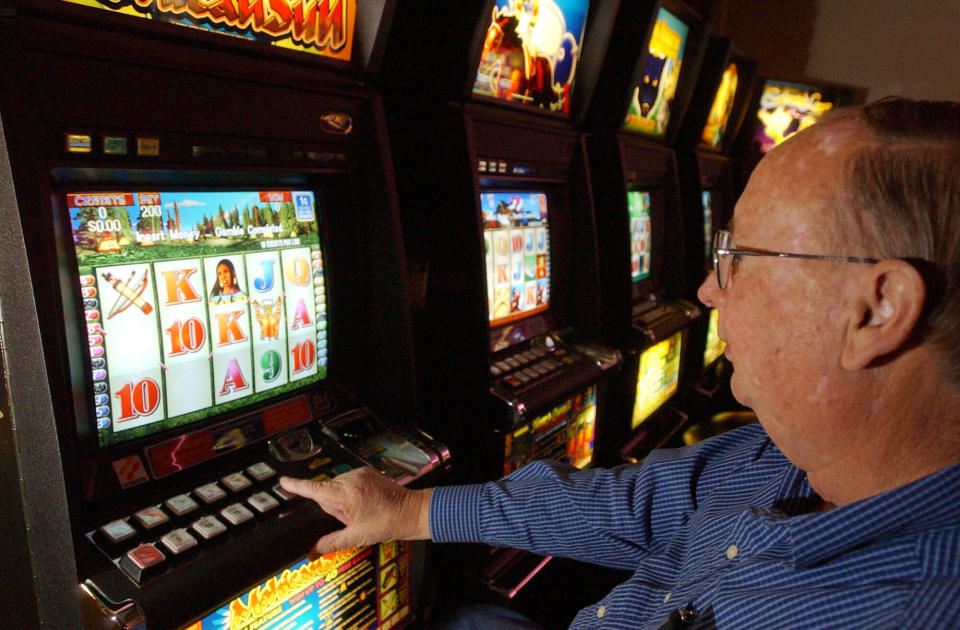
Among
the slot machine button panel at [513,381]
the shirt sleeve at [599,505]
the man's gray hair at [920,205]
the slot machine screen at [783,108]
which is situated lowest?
the shirt sleeve at [599,505]

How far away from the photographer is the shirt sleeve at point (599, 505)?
4.64ft

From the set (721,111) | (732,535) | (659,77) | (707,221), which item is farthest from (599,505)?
(721,111)

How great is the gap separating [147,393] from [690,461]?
1.12 meters

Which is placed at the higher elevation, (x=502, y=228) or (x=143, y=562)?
(x=502, y=228)

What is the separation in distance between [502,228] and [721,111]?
264 centimetres

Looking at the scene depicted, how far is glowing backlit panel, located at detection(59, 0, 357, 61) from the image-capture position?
3.70ft

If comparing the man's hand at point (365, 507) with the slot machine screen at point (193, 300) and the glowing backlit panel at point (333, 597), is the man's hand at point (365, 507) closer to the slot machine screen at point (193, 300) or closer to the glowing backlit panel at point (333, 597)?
the glowing backlit panel at point (333, 597)

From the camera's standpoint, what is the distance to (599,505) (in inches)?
57.4

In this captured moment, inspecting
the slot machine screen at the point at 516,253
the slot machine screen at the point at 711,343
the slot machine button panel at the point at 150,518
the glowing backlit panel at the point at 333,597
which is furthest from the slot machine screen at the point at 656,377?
the slot machine button panel at the point at 150,518

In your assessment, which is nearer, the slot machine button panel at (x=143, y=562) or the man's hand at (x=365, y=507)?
the slot machine button panel at (x=143, y=562)

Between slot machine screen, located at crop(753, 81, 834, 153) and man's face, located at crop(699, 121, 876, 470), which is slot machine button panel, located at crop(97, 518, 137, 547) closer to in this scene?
man's face, located at crop(699, 121, 876, 470)

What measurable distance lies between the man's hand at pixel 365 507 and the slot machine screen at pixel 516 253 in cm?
84

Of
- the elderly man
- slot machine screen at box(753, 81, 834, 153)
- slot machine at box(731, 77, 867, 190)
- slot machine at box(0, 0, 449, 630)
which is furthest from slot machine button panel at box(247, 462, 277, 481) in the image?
slot machine screen at box(753, 81, 834, 153)

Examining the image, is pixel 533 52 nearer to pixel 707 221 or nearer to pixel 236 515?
pixel 236 515
